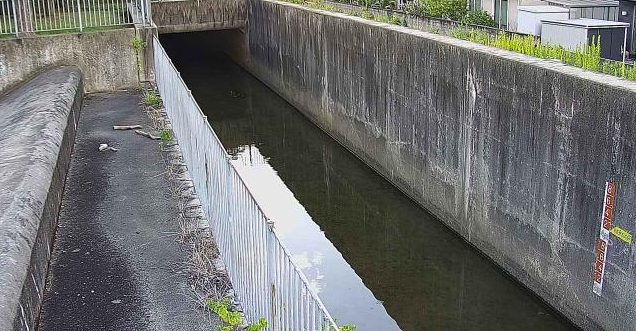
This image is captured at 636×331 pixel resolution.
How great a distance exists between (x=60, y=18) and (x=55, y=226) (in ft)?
31.0

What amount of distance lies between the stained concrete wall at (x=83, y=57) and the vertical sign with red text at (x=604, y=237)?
33.4 feet

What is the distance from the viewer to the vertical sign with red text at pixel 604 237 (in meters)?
7.26

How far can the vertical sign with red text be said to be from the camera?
726 cm

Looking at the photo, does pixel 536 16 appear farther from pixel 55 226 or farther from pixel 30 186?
pixel 30 186

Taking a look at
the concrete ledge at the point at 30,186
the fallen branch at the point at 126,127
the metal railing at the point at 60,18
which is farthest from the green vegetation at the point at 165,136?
the metal railing at the point at 60,18

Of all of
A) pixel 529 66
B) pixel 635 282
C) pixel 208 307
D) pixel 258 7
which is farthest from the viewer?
pixel 258 7

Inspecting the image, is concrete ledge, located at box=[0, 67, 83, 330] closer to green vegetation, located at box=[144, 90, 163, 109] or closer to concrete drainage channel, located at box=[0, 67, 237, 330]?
concrete drainage channel, located at box=[0, 67, 237, 330]

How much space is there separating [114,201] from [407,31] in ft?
22.0

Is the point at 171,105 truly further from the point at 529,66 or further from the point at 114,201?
the point at 529,66

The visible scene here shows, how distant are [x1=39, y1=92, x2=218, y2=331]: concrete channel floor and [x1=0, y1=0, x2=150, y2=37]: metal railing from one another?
17.3 ft

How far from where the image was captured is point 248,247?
4941 mm

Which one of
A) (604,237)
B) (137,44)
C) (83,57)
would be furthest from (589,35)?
(83,57)

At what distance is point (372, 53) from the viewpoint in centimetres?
1381

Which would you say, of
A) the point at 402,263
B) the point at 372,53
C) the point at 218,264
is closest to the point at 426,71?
Answer: the point at 372,53
